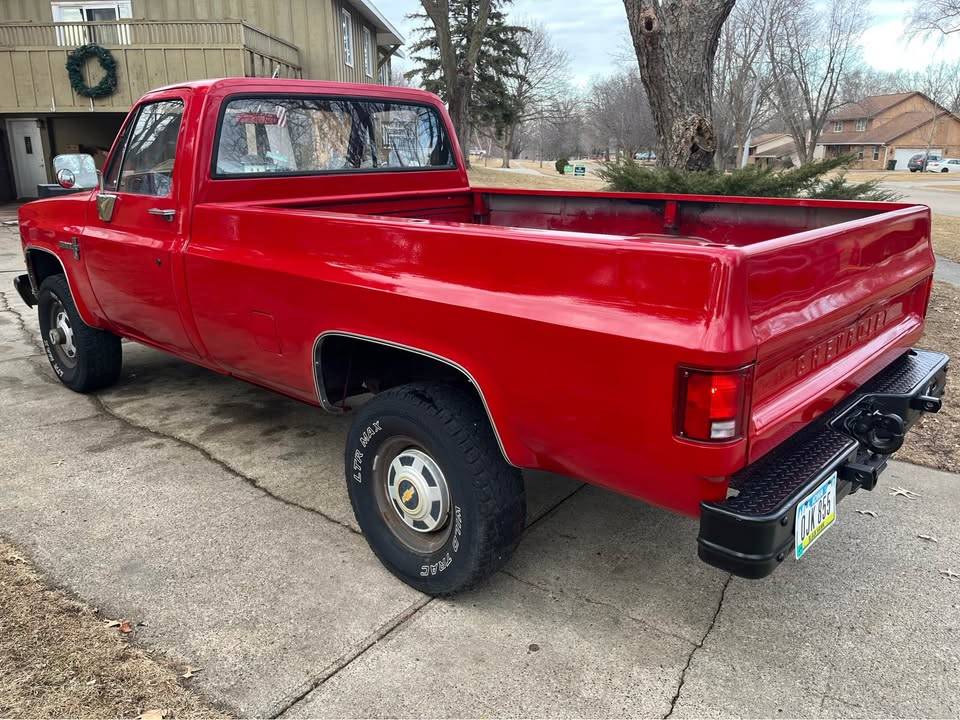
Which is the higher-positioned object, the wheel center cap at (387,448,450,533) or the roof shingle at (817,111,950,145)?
the roof shingle at (817,111,950,145)

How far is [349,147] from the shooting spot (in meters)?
4.22

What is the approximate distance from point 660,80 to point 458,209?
4.03m

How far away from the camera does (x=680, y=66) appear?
7.48m

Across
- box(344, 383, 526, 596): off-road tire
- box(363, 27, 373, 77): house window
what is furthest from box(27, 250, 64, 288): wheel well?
box(363, 27, 373, 77): house window

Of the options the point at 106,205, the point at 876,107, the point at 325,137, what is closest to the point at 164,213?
the point at 106,205

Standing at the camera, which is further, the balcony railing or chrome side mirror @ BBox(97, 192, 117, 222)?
the balcony railing

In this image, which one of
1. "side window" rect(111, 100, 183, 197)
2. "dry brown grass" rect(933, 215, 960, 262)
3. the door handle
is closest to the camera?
the door handle

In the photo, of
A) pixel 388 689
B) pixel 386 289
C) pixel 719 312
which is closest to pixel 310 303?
pixel 386 289

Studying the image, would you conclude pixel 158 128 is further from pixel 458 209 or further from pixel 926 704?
pixel 926 704

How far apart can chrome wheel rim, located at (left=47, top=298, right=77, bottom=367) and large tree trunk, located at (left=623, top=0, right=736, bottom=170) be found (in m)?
5.92

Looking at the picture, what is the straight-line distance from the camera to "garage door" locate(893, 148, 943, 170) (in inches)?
2936

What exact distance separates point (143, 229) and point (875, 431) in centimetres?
349

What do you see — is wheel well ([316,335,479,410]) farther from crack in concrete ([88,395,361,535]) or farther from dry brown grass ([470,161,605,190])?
dry brown grass ([470,161,605,190])

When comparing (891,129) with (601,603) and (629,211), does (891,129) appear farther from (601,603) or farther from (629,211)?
(601,603)
